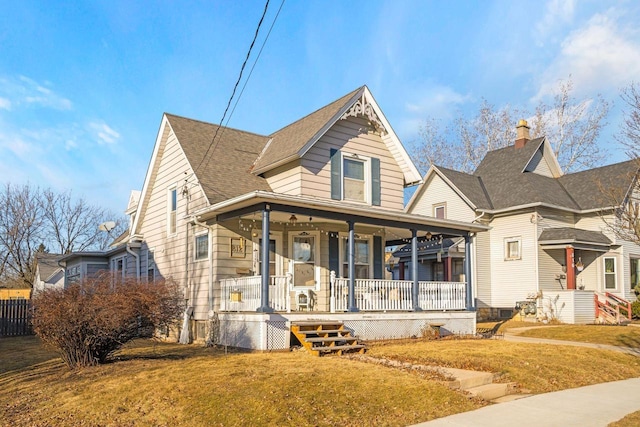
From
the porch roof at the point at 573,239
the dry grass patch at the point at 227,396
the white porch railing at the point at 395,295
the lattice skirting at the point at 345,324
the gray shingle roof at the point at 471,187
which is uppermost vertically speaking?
the gray shingle roof at the point at 471,187

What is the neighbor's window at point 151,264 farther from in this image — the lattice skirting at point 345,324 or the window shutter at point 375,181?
the window shutter at point 375,181

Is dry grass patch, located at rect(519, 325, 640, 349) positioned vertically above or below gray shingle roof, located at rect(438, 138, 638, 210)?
below

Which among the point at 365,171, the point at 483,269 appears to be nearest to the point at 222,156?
the point at 365,171

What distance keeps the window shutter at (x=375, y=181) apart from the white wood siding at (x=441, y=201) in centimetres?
938

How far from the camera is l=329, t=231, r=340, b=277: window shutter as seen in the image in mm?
16797

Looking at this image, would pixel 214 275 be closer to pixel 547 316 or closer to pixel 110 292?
pixel 110 292

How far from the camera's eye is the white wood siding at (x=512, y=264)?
24359mm

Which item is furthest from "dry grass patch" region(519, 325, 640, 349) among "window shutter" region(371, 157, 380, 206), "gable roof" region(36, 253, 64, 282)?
"gable roof" region(36, 253, 64, 282)

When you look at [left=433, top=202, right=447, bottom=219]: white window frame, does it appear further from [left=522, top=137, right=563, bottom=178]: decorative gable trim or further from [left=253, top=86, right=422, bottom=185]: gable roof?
[left=253, top=86, right=422, bottom=185]: gable roof

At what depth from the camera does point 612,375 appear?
36.9 feet

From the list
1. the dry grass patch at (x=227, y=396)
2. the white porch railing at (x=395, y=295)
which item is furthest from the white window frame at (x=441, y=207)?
the dry grass patch at (x=227, y=396)

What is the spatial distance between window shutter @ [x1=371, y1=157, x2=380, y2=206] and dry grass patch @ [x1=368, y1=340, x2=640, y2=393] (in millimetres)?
5283

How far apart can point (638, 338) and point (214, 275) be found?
12133mm

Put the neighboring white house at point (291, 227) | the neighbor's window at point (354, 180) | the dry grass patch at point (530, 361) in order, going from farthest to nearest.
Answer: the neighbor's window at point (354, 180), the neighboring white house at point (291, 227), the dry grass patch at point (530, 361)
